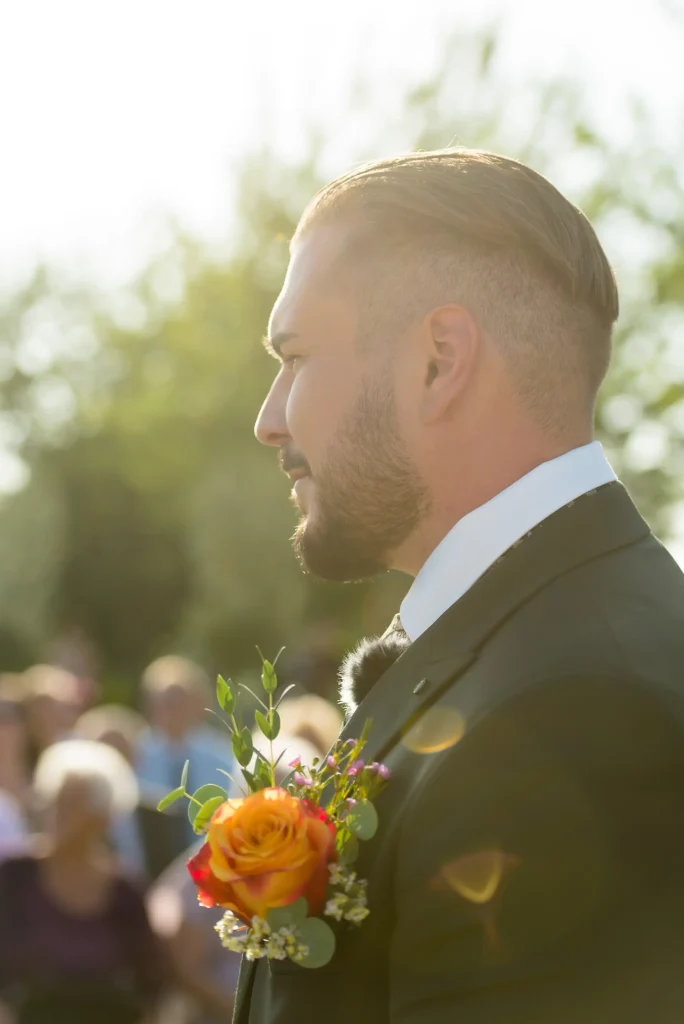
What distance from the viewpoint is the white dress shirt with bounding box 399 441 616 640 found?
2051mm

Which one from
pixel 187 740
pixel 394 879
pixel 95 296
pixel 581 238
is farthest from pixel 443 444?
pixel 95 296

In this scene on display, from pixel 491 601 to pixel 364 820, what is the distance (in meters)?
0.39

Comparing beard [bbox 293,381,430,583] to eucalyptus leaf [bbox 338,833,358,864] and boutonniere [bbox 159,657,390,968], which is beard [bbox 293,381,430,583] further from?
eucalyptus leaf [bbox 338,833,358,864]

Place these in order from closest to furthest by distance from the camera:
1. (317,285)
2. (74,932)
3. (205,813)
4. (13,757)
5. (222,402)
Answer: (205,813)
(317,285)
(74,932)
(13,757)
(222,402)

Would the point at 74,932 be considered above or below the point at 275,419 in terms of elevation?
above

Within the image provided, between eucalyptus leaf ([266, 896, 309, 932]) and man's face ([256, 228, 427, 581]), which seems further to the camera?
man's face ([256, 228, 427, 581])

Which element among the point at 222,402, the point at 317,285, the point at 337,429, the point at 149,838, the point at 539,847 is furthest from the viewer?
the point at 222,402

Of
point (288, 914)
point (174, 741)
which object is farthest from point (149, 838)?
point (288, 914)

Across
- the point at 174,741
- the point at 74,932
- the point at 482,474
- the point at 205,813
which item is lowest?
the point at 205,813

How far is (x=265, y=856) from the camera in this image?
1.84 m

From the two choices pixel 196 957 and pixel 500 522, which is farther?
pixel 196 957

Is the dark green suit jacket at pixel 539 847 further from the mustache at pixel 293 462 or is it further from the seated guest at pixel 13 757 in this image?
the seated guest at pixel 13 757

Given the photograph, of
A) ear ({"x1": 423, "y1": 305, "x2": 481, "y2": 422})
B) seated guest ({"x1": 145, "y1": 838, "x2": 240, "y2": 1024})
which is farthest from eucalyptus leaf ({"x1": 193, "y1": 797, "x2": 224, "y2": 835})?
seated guest ({"x1": 145, "y1": 838, "x2": 240, "y2": 1024})

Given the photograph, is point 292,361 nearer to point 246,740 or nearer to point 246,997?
point 246,740
